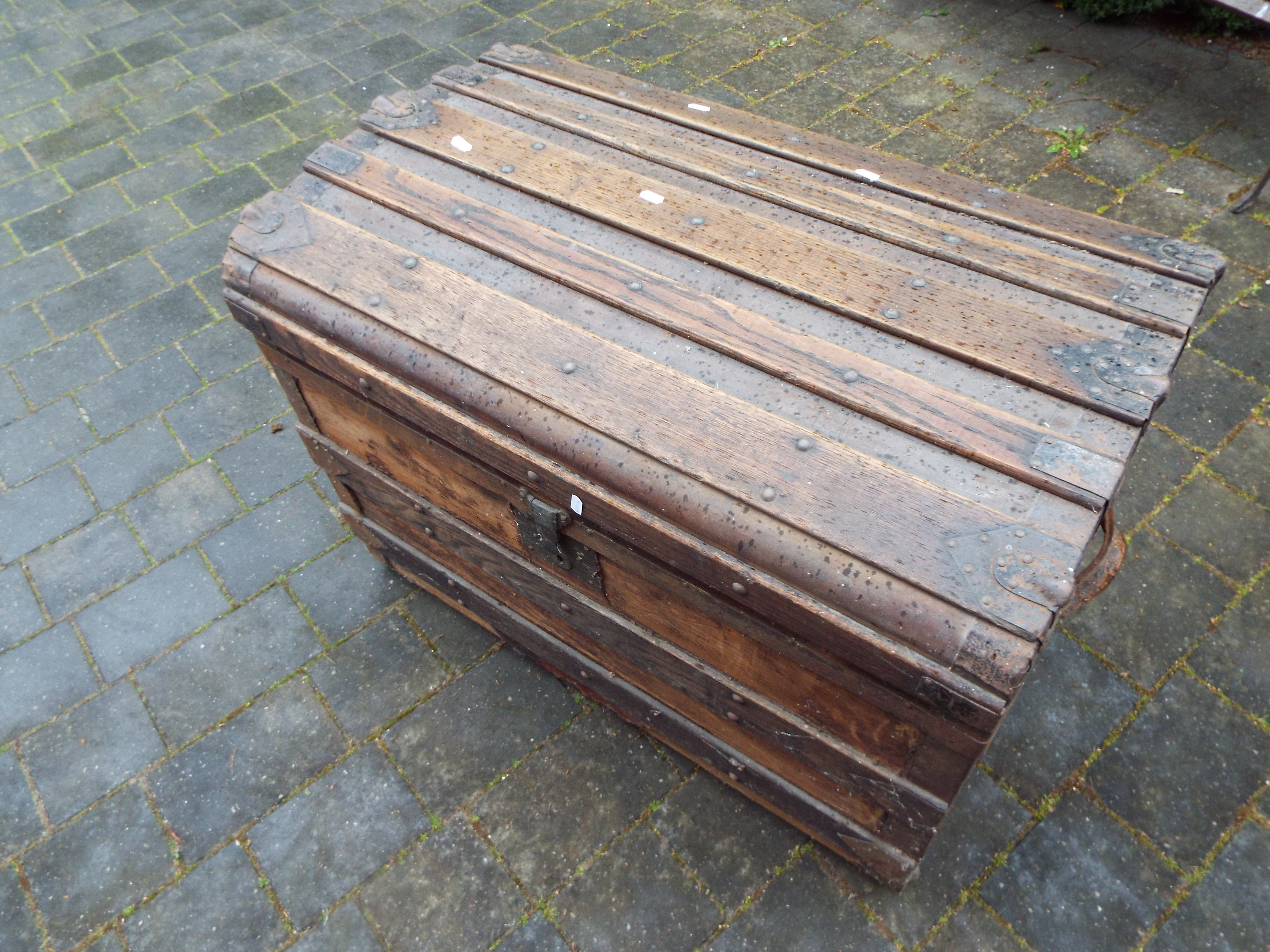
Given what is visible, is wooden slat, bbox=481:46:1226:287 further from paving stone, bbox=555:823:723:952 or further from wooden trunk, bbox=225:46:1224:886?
paving stone, bbox=555:823:723:952

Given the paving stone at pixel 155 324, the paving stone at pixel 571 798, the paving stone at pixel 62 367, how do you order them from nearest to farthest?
the paving stone at pixel 571 798 → the paving stone at pixel 62 367 → the paving stone at pixel 155 324

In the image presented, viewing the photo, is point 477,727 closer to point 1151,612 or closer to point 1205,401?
point 1151,612

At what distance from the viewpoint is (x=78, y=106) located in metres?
4.86

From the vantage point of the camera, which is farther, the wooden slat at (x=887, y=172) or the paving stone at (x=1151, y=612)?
the paving stone at (x=1151, y=612)

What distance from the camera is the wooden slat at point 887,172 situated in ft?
6.27

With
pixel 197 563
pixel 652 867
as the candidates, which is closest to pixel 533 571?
pixel 652 867

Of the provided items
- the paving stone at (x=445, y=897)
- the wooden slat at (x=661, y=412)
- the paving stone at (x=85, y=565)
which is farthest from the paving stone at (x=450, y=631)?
the wooden slat at (x=661, y=412)

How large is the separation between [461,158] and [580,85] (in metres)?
0.58

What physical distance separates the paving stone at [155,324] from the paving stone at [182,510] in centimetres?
80

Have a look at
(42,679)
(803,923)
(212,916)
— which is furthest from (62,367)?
(803,923)

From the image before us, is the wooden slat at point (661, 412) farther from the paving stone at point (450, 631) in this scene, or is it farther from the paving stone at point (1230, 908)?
the paving stone at point (1230, 908)

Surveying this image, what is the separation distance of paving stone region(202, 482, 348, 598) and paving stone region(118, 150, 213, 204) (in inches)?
89.8

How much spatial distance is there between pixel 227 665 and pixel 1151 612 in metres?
3.08

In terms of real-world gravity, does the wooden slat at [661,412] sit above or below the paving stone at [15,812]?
above
